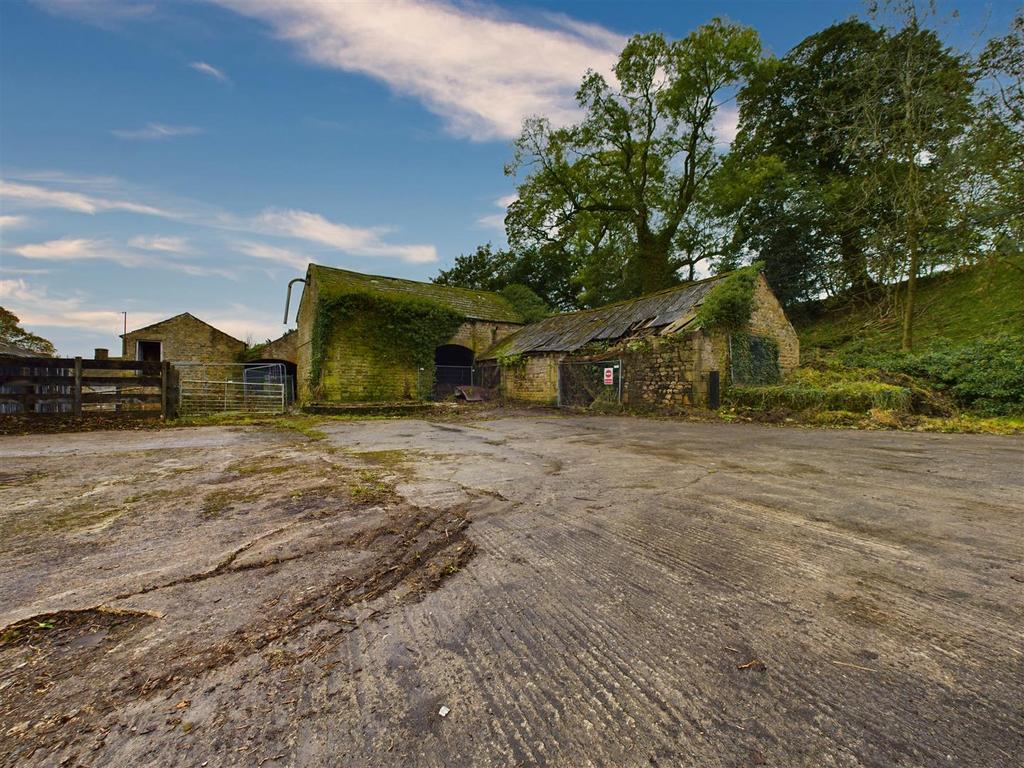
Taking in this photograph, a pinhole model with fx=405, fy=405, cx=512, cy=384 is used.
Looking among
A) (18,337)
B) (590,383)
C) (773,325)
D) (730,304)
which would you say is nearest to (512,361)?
(590,383)

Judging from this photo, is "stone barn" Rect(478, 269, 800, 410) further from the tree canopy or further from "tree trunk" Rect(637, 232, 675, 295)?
"tree trunk" Rect(637, 232, 675, 295)

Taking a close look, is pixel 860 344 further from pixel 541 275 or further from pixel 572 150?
pixel 541 275

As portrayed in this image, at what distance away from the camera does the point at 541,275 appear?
30.8 m

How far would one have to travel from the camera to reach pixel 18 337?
25.2 metres

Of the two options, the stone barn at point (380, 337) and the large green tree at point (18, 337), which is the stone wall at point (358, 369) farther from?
the large green tree at point (18, 337)

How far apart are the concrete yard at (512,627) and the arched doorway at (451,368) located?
1566 cm

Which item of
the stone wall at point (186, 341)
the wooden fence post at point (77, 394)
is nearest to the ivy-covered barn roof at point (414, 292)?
the wooden fence post at point (77, 394)

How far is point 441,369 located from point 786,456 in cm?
1588

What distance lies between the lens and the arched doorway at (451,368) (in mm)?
19000

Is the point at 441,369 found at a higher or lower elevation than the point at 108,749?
higher

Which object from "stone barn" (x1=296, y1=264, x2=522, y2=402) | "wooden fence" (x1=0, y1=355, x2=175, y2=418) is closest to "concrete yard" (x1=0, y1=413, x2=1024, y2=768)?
"wooden fence" (x1=0, y1=355, x2=175, y2=418)

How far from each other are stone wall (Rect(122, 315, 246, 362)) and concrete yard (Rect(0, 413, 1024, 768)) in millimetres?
24017

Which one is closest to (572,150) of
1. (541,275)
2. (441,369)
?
(541,275)

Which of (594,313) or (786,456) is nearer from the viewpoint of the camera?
(786,456)
